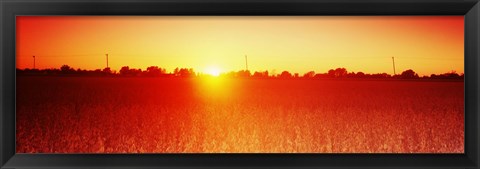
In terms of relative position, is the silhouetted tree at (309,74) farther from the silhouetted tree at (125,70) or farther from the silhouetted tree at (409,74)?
the silhouetted tree at (125,70)

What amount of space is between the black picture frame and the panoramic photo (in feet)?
0.44

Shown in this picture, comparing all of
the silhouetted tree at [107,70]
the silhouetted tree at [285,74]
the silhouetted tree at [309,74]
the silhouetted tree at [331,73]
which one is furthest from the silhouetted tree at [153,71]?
the silhouetted tree at [331,73]

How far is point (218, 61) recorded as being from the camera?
118 inches

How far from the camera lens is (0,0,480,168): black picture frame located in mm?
2758

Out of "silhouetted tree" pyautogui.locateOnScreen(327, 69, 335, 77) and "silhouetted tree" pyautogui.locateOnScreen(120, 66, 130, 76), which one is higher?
"silhouetted tree" pyautogui.locateOnScreen(120, 66, 130, 76)

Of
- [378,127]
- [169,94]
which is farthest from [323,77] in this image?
[169,94]

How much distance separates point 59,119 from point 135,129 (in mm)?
430

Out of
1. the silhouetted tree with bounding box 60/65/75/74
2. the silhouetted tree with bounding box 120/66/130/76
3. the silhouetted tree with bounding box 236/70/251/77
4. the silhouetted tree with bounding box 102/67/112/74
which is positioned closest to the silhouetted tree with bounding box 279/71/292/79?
the silhouetted tree with bounding box 236/70/251/77

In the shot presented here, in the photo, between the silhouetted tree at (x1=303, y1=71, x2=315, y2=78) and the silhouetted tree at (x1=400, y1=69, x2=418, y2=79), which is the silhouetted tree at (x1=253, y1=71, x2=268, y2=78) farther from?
the silhouetted tree at (x1=400, y1=69, x2=418, y2=79)

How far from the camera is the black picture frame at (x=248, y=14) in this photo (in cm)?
276

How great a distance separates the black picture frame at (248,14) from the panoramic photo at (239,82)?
13 centimetres

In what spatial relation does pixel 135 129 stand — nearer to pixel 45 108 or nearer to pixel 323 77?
pixel 45 108

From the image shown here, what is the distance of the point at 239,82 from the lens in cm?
302

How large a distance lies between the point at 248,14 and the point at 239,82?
1.41 ft
